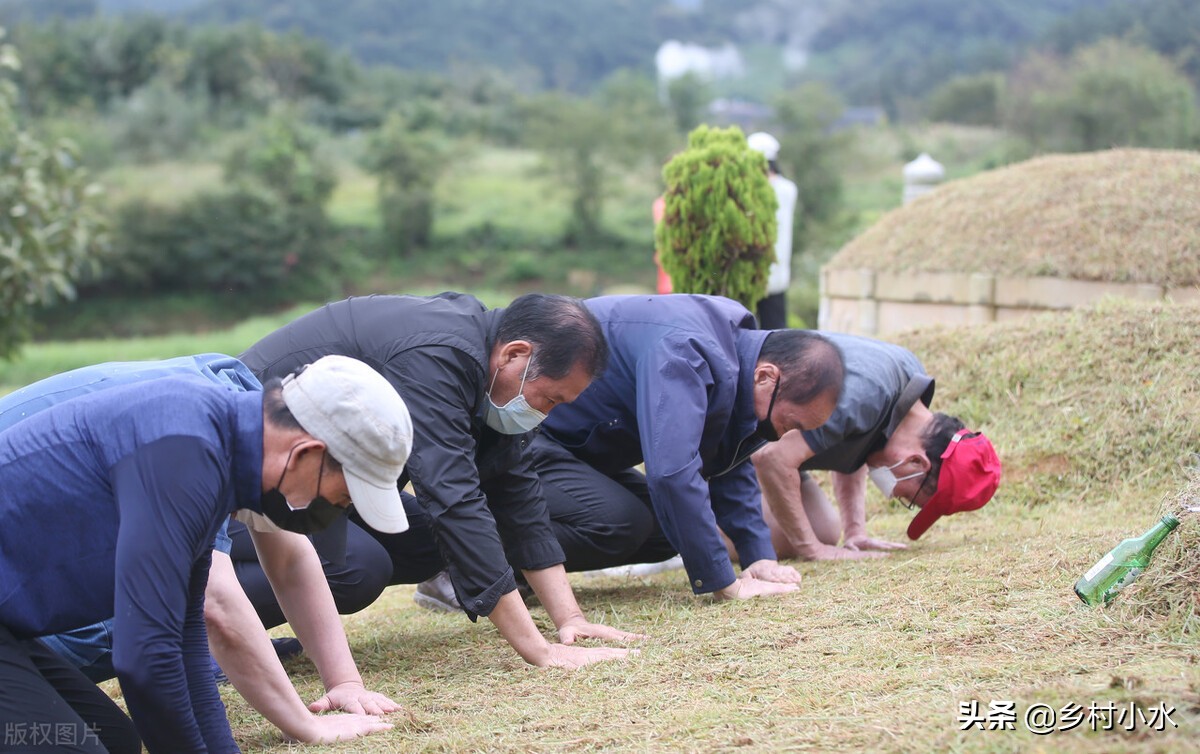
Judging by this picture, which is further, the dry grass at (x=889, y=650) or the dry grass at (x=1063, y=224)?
the dry grass at (x=1063, y=224)

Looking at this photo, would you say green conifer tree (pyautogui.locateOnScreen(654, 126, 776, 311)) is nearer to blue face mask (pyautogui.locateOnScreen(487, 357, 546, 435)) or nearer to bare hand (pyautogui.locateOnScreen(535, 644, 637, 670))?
blue face mask (pyautogui.locateOnScreen(487, 357, 546, 435))

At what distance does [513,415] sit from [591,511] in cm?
89

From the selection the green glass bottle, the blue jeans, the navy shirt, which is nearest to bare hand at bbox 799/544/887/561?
the green glass bottle

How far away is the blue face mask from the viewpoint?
10.9ft

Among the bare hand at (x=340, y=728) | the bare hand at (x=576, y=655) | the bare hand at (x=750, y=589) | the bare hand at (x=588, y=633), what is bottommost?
the bare hand at (x=750, y=589)

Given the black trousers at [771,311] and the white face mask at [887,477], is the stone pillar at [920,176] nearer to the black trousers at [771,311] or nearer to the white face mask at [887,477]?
the black trousers at [771,311]

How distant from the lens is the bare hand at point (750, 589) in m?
3.91

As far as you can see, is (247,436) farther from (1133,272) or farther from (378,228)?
(378,228)

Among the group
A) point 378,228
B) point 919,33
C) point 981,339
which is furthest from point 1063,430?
point 919,33

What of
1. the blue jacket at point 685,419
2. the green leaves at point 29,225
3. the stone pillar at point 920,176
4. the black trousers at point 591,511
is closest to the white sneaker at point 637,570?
the black trousers at point 591,511

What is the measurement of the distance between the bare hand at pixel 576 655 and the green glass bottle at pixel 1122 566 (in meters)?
1.28

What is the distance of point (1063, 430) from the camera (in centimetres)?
562

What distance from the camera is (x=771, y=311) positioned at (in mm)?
8266

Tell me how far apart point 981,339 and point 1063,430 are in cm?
100
